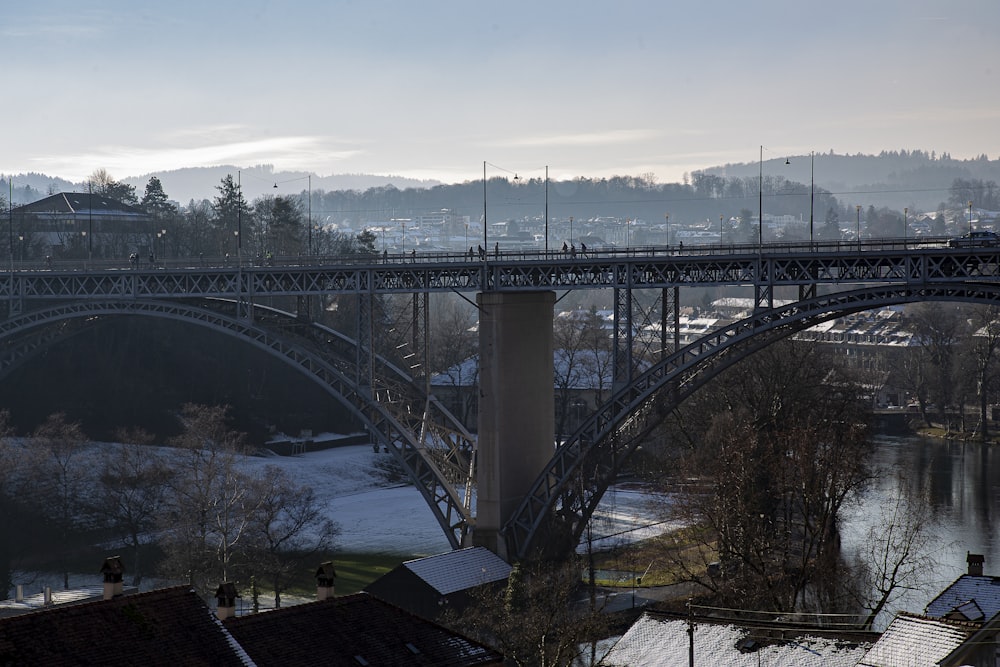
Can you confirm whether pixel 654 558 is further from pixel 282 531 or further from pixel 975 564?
pixel 975 564

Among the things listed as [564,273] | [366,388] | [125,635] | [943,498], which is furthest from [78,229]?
[125,635]

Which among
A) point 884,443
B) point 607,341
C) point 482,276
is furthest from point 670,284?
point 607,341

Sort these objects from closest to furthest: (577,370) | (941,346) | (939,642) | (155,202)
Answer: (939,642) < (577,370) < (941,346) < (155,202)

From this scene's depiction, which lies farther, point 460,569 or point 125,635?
point 460,569

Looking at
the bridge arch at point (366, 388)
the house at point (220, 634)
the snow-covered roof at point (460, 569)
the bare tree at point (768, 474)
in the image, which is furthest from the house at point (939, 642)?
the bridge arch at point (366, 388)

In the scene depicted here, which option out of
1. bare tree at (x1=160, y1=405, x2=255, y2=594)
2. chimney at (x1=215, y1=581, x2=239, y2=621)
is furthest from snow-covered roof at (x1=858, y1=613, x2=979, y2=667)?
bare tree at (x1=160, y1=405, x2=255, y2=594)

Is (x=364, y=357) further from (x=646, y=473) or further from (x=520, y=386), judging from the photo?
(x=646, y=473)
